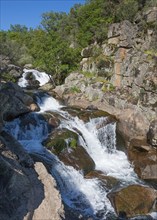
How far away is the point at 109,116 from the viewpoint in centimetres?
2612

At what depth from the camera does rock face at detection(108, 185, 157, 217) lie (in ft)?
53.1

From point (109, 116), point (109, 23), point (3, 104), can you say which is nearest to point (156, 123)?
point (109, 116)

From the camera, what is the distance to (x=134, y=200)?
16562 millimetres

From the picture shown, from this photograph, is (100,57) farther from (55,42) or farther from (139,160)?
(139,160)

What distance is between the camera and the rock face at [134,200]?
53.1 ft

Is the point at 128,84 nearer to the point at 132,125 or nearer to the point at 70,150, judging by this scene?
the point at 132,125

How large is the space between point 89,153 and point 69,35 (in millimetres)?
31590

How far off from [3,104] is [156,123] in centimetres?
1211

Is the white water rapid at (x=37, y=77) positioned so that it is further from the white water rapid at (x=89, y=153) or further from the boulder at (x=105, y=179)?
the boulder at (x=105, y=179)

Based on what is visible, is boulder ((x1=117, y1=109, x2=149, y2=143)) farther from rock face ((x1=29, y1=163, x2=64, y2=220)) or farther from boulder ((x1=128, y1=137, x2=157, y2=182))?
rock face ((x1=29, y1=163, x2=64, y2=220))

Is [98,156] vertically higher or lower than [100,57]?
lower

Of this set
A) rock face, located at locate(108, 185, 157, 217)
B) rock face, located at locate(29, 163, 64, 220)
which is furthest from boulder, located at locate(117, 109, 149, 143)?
rock face, located at locate(29, 163, 64, 220)

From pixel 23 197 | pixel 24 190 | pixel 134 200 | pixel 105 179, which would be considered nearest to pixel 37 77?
pixel 105 179

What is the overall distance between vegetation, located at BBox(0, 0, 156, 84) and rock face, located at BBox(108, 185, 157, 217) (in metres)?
20.2
